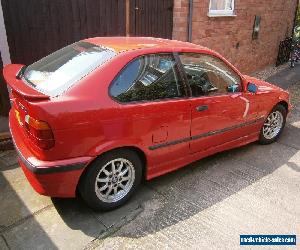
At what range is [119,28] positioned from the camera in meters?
6.22

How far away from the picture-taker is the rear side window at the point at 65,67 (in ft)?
9.96

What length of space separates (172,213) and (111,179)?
28.8 inches

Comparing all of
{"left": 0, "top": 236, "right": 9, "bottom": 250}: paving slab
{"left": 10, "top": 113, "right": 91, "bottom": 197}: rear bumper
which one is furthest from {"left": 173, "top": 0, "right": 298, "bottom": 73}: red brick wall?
{"left": 0, "top": 236, "right": 9, "bottom": 250}: paving slab

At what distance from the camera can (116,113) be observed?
3.05 metres

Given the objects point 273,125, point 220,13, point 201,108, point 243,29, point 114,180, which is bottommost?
point 273,125

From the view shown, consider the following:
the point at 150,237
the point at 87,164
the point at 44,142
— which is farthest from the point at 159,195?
the point at 44,142

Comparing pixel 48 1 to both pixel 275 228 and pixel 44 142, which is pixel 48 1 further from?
pixel 275 228

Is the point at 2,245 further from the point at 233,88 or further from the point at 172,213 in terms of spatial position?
the point at 233,88

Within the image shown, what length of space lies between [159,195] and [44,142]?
1488 millimetres

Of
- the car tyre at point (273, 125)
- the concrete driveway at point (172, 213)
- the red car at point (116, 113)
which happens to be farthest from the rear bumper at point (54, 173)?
the car tyre at point (273, 125)

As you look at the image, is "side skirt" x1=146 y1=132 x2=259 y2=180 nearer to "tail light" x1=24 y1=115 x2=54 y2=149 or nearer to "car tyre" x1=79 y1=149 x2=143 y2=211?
"car tyre" x1=79 y1=149 x2=143 y2=211

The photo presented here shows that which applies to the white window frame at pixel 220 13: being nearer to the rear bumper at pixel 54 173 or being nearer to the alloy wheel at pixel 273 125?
the alloy wheel at pixel 273 125

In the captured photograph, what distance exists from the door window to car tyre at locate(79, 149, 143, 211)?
3.58ft

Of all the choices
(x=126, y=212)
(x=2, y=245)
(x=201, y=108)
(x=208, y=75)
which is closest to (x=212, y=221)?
(x=126, y=212)
